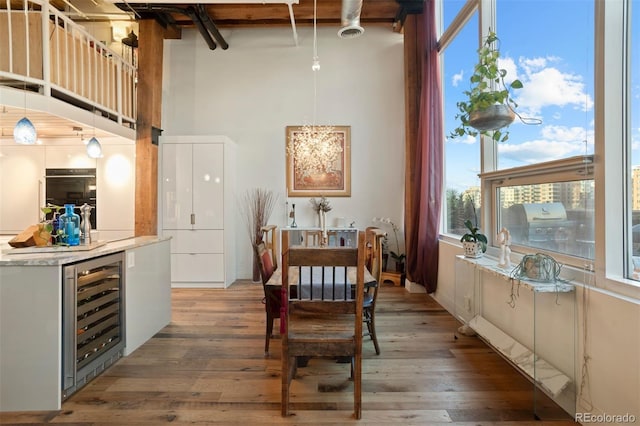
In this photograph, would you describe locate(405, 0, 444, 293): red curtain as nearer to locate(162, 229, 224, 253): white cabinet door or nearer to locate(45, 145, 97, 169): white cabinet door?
locate(162, 229, 224, 253): white cabinet door

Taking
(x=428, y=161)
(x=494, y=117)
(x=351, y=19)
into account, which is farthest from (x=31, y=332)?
(x=351, y=19)

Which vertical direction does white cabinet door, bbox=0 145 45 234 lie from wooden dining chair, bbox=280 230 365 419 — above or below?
above

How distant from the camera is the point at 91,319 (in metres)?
2.17

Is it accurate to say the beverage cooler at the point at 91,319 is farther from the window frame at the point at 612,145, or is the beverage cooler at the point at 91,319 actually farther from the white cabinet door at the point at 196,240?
the window frame at the point at 612,145

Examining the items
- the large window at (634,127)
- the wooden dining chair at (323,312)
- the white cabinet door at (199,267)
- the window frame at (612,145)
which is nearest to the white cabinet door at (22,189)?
the white cabinet door at (199,267)

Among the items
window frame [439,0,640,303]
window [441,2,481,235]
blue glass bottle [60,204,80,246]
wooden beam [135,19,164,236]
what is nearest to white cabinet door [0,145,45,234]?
wooden beam [135,19,164,236]

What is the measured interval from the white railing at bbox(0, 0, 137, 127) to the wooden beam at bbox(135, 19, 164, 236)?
0.31 meters

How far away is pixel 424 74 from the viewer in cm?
422

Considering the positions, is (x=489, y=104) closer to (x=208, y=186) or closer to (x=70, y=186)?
(x=208, y=186)

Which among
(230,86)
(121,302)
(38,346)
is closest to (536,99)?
(121,302)

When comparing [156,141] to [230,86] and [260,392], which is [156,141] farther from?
[260,392]

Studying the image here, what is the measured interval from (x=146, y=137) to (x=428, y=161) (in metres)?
3.97

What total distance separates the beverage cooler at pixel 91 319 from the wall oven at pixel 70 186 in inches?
111

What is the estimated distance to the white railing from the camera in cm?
308
